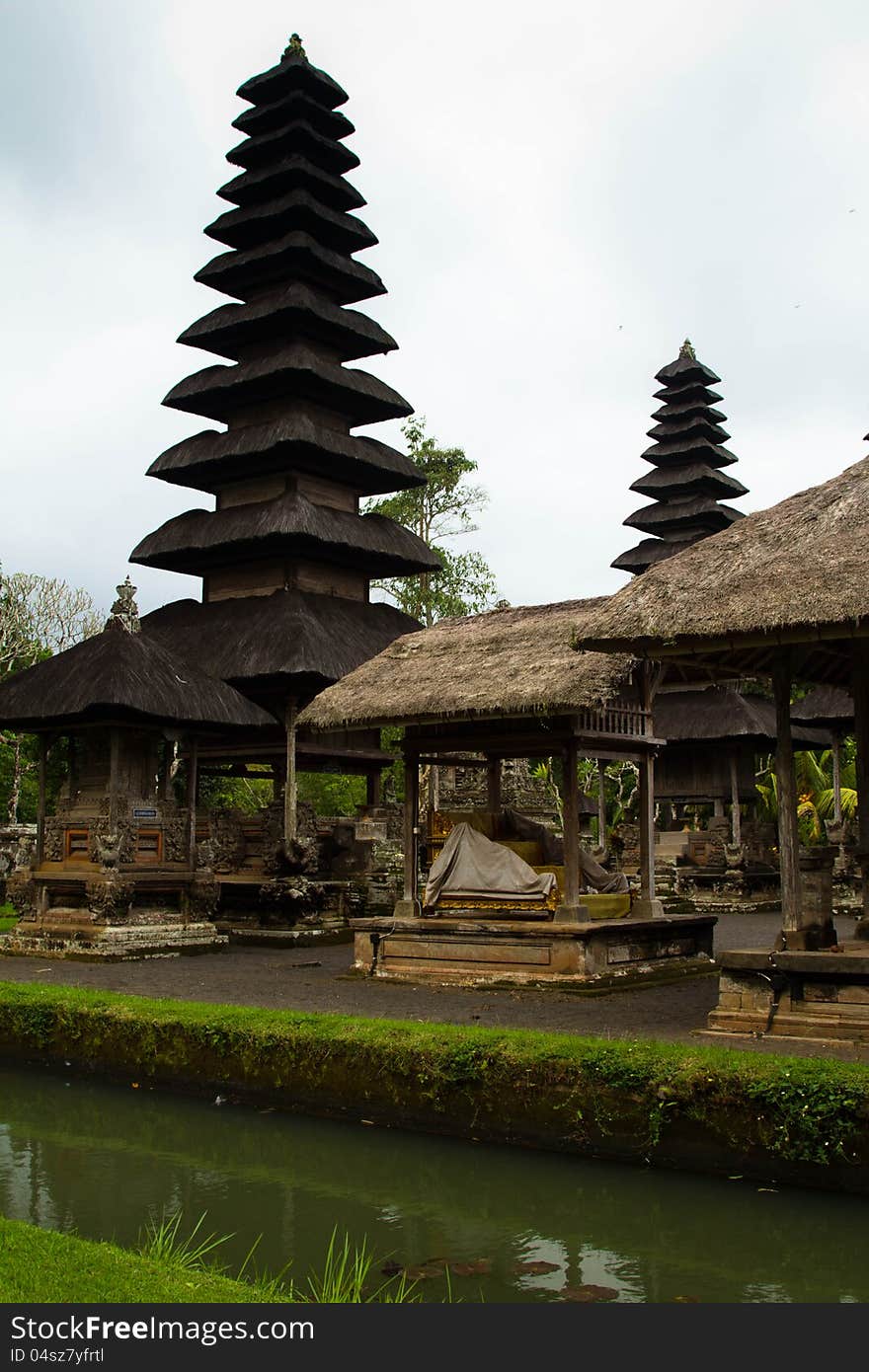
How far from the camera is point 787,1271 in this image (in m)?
6.30

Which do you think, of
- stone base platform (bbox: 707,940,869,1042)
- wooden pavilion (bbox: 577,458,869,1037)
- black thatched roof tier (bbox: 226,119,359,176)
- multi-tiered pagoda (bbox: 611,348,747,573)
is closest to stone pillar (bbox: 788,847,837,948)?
wooden pavilion (bbox: 577,458,869,1037)

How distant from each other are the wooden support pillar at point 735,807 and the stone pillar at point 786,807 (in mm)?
18663

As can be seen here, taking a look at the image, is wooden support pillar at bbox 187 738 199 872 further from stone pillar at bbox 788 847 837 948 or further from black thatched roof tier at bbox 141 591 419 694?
stone pillar at bbox 788 847 837 948

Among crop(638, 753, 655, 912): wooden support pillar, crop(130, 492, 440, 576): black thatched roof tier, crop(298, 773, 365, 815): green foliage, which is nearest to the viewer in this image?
crop(638, 753, 655, 912): wooden support pillar

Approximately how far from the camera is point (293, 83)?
26516 millimetres

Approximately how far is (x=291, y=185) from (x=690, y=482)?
1529cm

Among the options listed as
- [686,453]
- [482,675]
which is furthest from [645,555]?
[482,675]

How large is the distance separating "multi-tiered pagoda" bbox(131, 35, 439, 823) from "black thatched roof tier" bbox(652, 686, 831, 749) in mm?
8307

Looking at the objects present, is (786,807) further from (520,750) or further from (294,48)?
(294,48)

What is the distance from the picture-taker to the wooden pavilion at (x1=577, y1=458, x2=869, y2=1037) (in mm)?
9352

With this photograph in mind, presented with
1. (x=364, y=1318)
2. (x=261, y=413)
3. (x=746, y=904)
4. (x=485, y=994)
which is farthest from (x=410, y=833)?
(x=746, y=904)

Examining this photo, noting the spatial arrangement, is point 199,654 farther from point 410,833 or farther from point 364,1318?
point 364,1318

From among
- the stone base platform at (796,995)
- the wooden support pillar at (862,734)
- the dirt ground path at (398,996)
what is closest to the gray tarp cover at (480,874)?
the dirt ground path at (398,996)

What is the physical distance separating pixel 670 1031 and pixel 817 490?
16.2 feet
